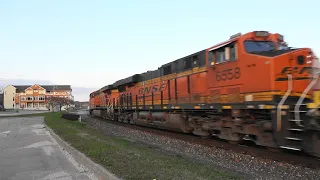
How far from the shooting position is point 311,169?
726 cm

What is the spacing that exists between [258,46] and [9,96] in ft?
449

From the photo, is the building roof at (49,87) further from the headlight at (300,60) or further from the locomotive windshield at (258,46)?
the headlight at (300,60)

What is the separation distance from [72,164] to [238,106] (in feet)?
18.6

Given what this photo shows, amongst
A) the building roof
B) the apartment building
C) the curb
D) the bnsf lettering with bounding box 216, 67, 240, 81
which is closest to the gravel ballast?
the bnsf lettering with bounding box 216, 67, 240, 81

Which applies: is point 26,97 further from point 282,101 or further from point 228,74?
point 282,101

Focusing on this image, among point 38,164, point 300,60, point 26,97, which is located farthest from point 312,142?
point 26,97

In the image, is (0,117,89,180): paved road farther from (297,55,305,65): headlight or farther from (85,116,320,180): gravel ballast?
(297,55,305,65): headlight

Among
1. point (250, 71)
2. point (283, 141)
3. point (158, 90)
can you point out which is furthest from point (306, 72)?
point (158, 90)

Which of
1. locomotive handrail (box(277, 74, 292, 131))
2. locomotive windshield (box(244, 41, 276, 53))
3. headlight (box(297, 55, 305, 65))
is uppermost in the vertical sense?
locomotive windshield (box(244, 41, 276, 53))

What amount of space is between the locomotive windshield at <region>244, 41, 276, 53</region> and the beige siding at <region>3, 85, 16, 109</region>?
135 metres

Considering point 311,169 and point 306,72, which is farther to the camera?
point 306,72

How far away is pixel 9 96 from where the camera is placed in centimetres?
12825

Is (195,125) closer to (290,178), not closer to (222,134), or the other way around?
(222,134)

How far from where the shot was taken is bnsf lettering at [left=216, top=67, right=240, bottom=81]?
33.7 ft
